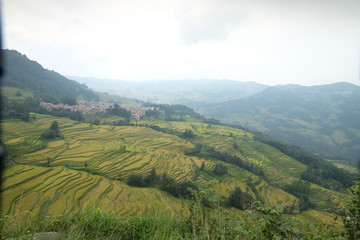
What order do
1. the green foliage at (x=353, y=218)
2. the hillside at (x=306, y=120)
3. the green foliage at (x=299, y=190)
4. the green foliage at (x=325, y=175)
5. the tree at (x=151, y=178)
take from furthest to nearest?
1. the hillside at (x=306, y=120)
2. the green foliage at (x=325, y=175)
3. the green foliage at (x=299, y=190)
4. the tree at (x=151, y=178)
5. the green foliage at (x=353, y=218)

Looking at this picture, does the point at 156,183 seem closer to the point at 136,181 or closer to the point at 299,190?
the point at 136,181

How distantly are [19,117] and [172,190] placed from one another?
39.6m

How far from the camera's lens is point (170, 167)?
2931 cm

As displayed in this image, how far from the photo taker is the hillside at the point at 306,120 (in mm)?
97725

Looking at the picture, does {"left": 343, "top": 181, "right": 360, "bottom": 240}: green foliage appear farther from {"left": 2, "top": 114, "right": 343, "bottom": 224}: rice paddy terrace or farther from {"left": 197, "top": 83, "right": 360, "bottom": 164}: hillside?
{"left": 197, "top": 83, "right": 360, "bottom": 164}: hillside

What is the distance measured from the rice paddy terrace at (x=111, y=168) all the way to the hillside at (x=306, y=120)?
6244 centimetres

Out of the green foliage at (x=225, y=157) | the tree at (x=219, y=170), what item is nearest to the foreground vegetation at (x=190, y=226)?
the tree at (x=219, y=170)

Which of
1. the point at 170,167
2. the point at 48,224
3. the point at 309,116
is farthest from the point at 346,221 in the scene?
the point at 309,116

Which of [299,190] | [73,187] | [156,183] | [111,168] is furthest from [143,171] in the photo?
[299,190]

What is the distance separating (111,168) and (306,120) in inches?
6935

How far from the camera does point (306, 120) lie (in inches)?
6093

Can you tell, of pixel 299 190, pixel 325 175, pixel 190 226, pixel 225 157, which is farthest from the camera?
pixel 325 175

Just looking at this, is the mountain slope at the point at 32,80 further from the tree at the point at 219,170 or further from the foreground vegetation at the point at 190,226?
the foreground vegetation at the point at 190,226

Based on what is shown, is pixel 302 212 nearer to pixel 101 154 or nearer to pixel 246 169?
pixel 246 169
